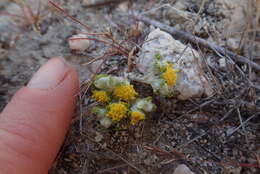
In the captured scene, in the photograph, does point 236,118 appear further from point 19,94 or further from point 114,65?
point 19,94

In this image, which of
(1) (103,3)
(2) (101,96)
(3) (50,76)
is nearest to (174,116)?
(2) (101,96)

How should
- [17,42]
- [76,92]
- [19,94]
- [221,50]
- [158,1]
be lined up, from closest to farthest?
1. [19,94]
2. [76,92]
3. [221,50]
4. [17,42]
5. [158,1]

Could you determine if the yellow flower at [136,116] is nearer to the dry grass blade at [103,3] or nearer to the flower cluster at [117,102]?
the flower cluster at [117,102]

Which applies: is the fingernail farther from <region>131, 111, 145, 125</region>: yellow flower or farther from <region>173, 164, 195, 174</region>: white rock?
<region>173, 164, 195, 174</region>: white rock

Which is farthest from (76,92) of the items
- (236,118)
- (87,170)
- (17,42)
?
(236,118)

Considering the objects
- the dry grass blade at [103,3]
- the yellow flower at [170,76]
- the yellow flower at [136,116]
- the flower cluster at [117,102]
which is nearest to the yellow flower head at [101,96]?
the flower cluster at [117,102]

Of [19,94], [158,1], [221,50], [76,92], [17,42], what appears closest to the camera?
[19,94]

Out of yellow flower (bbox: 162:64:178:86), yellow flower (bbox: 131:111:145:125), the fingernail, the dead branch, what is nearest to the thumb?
the fingernail
